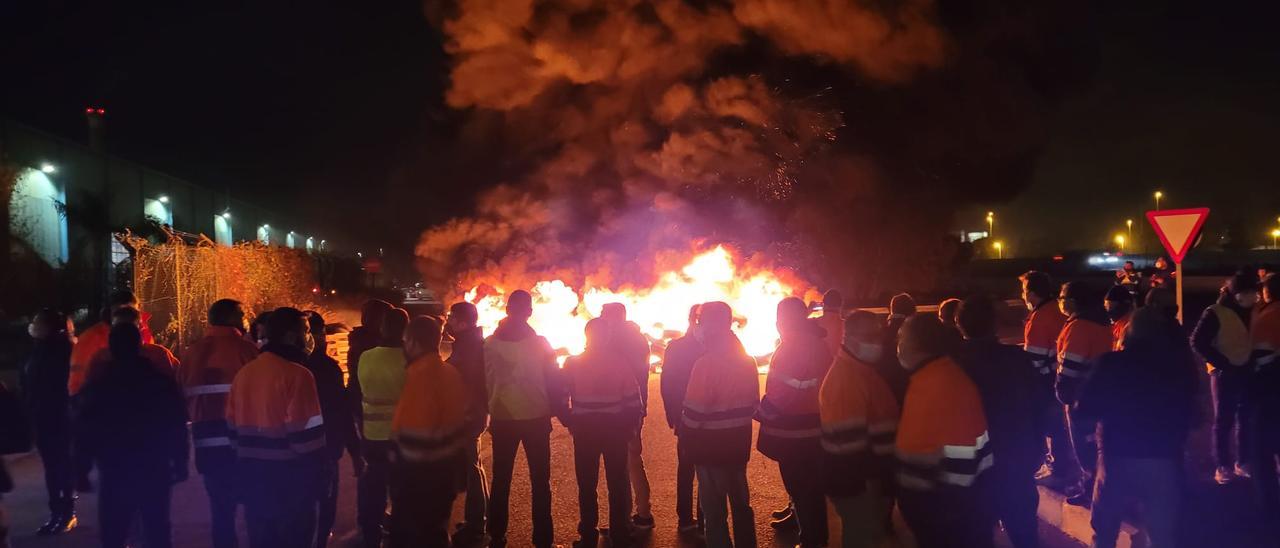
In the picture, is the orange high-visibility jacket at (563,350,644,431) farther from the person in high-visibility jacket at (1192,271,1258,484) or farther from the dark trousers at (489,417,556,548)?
the person in high-visibility jacket at (1192,271,1258,484)

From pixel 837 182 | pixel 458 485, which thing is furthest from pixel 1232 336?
pixel 837 182

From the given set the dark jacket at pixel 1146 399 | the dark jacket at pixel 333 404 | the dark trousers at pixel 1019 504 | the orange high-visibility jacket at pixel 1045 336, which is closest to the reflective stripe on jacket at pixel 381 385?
the dark jacket at pixel 333 404

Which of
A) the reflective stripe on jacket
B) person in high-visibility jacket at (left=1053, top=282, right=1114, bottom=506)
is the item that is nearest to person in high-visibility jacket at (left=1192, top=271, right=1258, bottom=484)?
person in high-visibility jacket at (left=1053, top=282, right=1114, bottom=506)

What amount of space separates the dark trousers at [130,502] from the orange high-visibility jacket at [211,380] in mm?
272

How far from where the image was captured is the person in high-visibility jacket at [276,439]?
411 cm

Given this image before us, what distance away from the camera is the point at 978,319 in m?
4.25

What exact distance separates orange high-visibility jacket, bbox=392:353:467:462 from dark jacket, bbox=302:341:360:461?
1.20m

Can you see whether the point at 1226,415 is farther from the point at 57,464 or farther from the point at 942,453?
the point at 57,464

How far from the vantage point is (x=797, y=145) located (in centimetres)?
1513

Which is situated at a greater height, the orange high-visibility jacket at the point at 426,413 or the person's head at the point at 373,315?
the person's head at the point at 373,315

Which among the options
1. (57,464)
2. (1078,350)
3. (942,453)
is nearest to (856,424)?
(942,453)

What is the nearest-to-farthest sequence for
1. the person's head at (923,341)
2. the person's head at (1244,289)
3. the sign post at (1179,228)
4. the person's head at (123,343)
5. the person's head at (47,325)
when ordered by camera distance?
1. the person's head at (923,341)
2. the person's head at (123,343)
3. the person's head at (47,325)
4. the person's head at (1244,289)
5. the sign post at (1179,228)

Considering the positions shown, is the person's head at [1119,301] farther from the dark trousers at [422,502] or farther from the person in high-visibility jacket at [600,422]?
the dark trousers at [422,502]

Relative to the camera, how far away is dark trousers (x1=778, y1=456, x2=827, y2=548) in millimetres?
4723
